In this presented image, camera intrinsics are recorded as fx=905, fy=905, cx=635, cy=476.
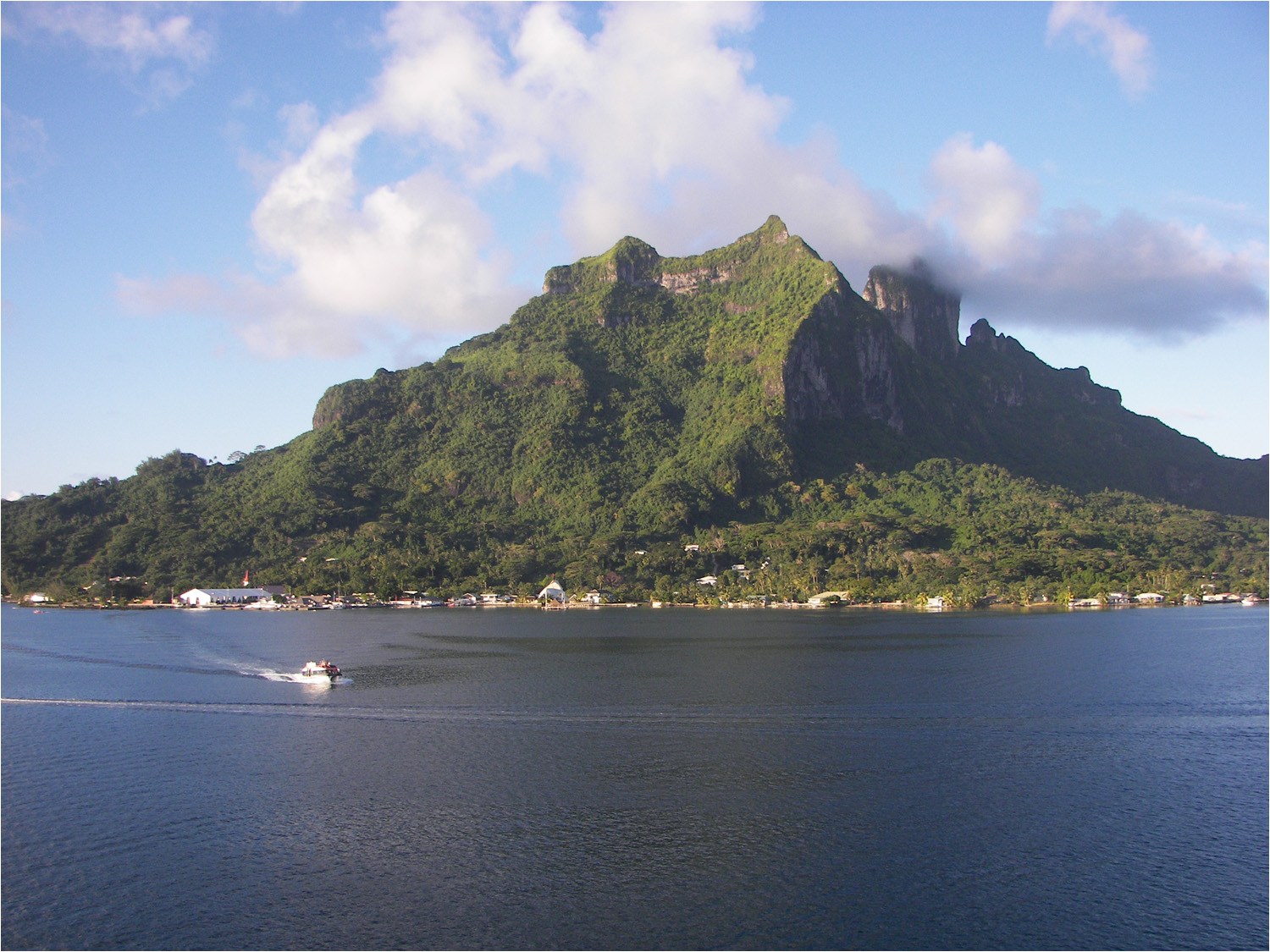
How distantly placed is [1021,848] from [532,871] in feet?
48.0

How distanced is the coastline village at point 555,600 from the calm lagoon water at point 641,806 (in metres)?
61.3

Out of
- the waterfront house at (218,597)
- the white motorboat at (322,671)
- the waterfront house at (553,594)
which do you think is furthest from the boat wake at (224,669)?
the waterfront house at (553,594)

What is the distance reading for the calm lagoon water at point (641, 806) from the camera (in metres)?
22.9

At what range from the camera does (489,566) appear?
143750 millimetres

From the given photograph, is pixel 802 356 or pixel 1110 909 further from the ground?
pixel 802 356

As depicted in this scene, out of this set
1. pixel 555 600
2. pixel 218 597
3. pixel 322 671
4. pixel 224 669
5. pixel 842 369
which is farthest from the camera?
pixel 842 369

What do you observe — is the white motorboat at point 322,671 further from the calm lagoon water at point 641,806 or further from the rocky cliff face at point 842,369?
the rocky cliff face at point 842,369

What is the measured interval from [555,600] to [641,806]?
332ft

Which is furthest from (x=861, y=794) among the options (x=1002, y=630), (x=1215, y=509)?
(x=1215, y=509)

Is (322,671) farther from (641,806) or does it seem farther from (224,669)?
(641,806)

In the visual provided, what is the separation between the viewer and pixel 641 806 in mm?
30719

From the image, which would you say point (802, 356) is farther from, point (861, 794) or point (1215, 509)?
point (861, 794)

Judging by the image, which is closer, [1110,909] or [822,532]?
[1110,909]

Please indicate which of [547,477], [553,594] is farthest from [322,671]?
[547,477]
